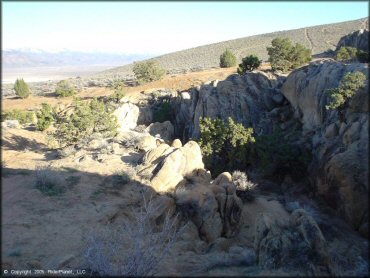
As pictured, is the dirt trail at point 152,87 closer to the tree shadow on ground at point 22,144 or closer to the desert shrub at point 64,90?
→ the desert shrub at point 64,90

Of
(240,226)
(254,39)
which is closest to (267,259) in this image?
(240,226)

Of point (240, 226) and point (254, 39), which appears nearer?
point (240, 226)

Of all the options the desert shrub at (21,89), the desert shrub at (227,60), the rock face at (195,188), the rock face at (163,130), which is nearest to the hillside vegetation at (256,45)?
the desert shrub at (227,60)

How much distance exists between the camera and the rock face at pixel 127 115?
33.0 m

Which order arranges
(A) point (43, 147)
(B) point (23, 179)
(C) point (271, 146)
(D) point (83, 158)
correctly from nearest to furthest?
(B) point (23, 179) → (D) point (83, 158) → (C) point (271, 146) → (A) point (43, 147)

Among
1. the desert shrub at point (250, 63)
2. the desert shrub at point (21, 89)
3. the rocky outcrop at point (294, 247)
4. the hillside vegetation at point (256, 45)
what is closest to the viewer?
the rocky outcrop at point (294, 247)

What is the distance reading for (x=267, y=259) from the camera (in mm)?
8508

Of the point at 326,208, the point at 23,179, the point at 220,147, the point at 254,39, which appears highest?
the point at 254,39

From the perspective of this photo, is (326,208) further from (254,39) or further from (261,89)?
(254,39)

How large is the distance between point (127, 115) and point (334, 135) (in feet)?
63.8

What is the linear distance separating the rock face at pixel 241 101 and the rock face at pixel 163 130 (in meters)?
1.39

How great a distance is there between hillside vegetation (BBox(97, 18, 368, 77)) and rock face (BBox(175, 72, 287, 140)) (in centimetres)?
4005

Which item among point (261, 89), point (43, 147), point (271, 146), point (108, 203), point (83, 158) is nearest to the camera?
point (108, 203)

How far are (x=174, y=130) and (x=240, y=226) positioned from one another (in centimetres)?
1845
